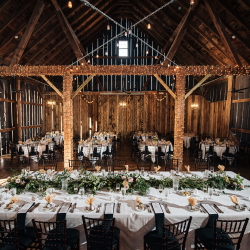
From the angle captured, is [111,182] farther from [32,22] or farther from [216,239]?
[32,22]

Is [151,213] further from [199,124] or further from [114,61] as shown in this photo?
[114,61]

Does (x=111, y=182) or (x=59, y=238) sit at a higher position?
(x=111, y=182)

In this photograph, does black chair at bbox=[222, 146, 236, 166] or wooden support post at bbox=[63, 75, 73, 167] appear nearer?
wooden support post at bbox=[63, 75, 73, 167]

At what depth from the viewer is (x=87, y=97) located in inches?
600

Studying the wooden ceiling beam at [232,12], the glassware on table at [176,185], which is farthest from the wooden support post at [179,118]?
→ the glassware on table at [176,185]

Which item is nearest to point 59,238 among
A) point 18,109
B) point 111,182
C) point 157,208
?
point 111,182

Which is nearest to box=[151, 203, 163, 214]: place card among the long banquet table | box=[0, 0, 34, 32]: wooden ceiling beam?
the long banquet table

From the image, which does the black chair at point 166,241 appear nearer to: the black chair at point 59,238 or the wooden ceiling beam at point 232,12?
the black chair at point 59,238

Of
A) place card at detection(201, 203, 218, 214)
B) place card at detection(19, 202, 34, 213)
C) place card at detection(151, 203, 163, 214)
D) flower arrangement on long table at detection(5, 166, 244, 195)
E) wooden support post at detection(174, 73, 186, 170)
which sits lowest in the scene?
place card at detection(19, 202, 34, 213)

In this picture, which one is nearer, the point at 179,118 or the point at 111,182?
the point at 111,182

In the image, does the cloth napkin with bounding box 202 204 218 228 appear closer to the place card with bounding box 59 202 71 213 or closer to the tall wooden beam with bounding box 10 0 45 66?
the place card with bounding box 59 202 71 213

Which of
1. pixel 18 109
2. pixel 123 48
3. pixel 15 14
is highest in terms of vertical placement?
pixel 123 48

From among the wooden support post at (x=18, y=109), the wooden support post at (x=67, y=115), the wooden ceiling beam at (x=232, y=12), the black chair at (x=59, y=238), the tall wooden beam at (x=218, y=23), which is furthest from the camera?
the wooden support post at (x=18, y=109)

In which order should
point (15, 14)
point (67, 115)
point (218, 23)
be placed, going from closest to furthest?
point (218, 23)
point (15, 14)
point (67, 115)
